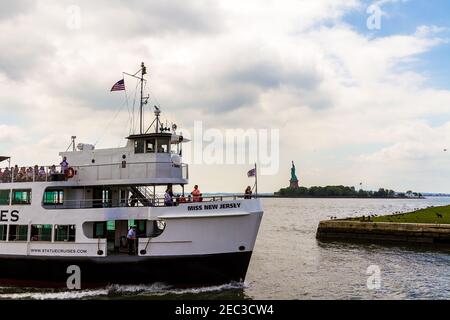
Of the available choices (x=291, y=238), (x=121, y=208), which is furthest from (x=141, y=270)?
(x=291, y=238)

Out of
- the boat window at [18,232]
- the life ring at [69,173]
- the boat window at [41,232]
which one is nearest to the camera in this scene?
the boat window at [41,232]

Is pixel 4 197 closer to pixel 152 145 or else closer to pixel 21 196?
pixel 21 196

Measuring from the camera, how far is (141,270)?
19.3m

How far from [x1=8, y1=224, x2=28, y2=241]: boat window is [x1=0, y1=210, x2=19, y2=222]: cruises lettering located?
29 centimetres

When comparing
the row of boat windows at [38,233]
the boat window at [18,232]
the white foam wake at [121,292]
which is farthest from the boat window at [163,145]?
the boat window at [18,232]

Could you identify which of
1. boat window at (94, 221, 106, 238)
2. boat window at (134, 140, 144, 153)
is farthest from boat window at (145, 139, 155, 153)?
boat window at (94, 221, 106, 238)

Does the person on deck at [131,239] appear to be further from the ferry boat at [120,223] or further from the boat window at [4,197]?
the boat window at [4,197]

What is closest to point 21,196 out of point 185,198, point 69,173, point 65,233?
point 69,173

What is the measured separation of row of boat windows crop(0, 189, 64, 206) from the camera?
21594 mm

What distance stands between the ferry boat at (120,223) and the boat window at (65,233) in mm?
45

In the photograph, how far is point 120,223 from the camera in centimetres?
2123

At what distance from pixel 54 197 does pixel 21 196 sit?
5.06ft

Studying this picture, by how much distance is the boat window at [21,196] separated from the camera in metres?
21.5
